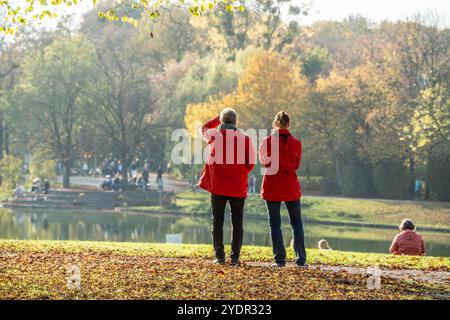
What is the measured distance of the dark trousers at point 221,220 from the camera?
12297 millimetres

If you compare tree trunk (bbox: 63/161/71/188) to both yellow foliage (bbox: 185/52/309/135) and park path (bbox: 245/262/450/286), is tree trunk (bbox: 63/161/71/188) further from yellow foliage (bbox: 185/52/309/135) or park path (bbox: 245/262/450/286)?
park path (bbox: 245/262/450/286)

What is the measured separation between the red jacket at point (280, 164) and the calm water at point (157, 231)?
19.9 metres

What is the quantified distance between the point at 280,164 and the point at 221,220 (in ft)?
3.79

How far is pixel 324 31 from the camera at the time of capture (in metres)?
97.2

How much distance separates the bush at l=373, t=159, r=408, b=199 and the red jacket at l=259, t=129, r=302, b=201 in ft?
139

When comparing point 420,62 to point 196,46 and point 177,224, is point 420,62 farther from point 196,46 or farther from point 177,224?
point 196,46

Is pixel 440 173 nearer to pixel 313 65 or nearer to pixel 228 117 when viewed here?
pixel 313 65

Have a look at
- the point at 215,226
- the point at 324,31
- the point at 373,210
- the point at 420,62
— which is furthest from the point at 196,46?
the point at 215,226

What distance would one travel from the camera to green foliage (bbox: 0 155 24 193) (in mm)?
61125

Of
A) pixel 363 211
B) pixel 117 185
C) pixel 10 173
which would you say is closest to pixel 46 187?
pixel 10 173

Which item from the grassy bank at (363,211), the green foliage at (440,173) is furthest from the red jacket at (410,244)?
the green foliage at (440,173)

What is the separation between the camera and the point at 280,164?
12258mm

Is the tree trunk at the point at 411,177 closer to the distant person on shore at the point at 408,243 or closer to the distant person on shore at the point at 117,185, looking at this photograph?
the distant person on shore at the point at 117,185
